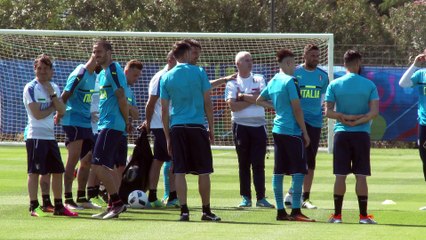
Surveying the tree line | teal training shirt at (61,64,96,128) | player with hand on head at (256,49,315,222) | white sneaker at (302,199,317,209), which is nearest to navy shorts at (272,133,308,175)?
player with hand on head at (256,49,315,222)

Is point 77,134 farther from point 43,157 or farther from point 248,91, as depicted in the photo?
point 248,91

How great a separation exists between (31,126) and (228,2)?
85.5 feet

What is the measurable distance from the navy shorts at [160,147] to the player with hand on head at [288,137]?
2.15m

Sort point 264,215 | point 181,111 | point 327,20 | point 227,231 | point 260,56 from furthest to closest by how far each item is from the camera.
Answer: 1. point 327,20
2. point 260,56
3. point 264,215
4. point 181,111
5. point 227,231

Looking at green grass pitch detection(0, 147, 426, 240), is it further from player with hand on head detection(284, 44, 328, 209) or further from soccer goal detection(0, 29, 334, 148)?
soccer goal detection(0, 29, 334, 148)

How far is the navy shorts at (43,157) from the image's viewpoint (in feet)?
44.7

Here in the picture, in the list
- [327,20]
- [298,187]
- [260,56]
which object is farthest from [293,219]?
[327,20]

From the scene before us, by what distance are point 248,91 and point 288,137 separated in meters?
1.96

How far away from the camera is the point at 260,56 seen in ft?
85.9

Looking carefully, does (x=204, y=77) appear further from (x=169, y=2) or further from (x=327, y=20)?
(x=327, y=20)

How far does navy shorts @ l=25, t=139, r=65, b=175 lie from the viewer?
44.7ft

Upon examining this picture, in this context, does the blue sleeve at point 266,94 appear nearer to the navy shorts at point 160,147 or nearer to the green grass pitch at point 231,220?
the green grass pitch at point 231,220

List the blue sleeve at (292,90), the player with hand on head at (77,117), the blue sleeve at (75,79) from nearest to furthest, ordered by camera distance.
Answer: the blue sleeve at (292,90), the blue sleeve at (75,79), the player with hand on head at (77,117)

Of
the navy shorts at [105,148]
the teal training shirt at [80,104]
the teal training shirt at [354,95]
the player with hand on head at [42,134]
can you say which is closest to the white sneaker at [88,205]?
the teal training shirt at [80,104]
